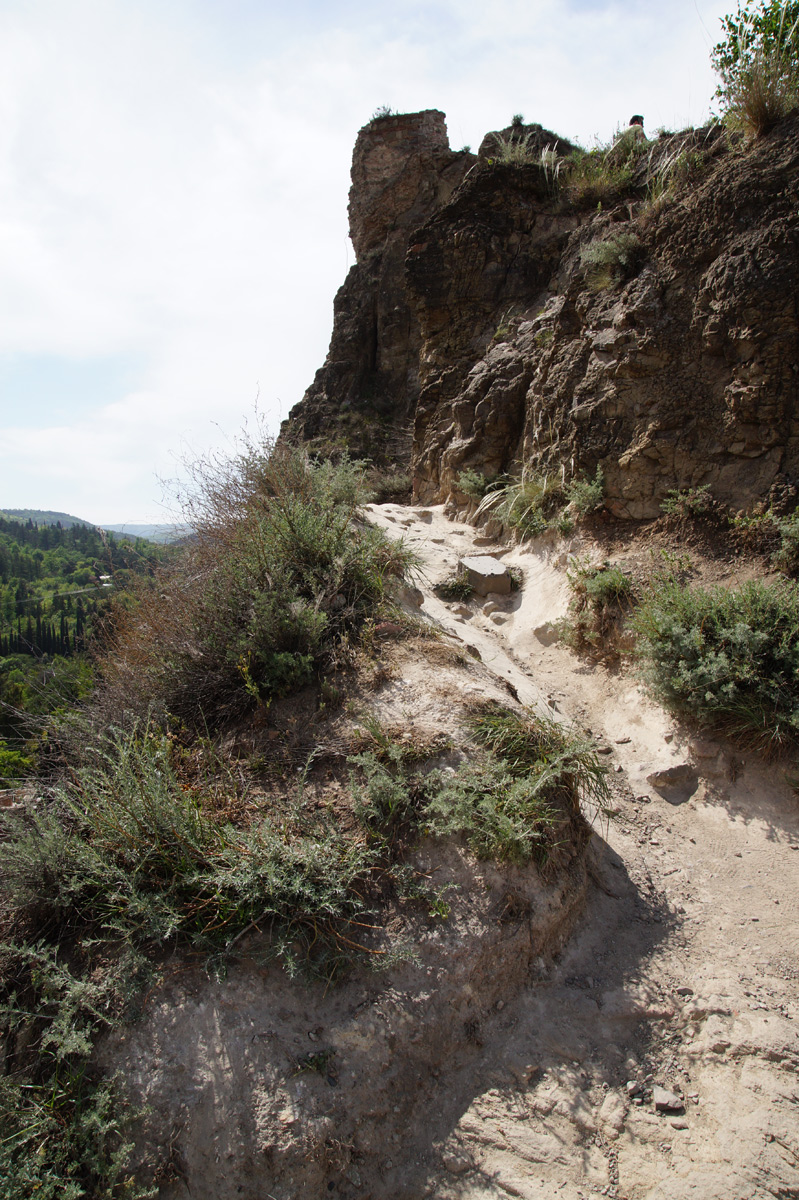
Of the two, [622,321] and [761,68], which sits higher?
[761,68]

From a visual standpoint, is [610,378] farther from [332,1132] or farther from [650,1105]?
[332,1132]

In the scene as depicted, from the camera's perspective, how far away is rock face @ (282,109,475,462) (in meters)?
18.0

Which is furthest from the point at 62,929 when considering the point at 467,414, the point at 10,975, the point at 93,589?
the point at 467,414

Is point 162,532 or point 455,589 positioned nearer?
point 162,532

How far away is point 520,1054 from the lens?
2447mm

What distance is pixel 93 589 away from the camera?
5.23 meters

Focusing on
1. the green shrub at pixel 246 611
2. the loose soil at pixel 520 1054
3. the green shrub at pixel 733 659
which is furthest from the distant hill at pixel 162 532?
the green shrub at pixel 733 659

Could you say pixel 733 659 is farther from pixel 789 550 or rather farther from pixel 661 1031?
pixel 661 1031

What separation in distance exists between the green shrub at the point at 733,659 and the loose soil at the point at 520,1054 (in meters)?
0.75

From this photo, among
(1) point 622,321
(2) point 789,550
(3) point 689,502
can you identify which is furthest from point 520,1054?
(1) point 622,321

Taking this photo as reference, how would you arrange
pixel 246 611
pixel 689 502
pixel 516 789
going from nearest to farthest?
pixel 516 789 < pixel 246 611 < pixel 689 502

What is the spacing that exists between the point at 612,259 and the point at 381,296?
14.8 meters

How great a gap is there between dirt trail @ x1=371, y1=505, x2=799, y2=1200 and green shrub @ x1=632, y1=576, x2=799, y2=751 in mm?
293

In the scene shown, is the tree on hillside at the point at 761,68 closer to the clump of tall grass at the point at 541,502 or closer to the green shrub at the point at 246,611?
the clump of tall grass at the point at 541,502
